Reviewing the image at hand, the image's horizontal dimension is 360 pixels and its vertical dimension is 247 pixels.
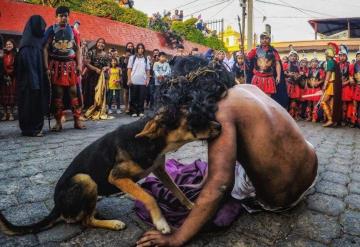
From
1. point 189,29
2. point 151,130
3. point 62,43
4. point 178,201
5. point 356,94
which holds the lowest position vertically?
point 178,201

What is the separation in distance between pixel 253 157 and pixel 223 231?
0.59 metres

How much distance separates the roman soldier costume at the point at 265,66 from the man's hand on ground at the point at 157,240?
7.05 meters

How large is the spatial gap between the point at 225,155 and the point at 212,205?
28 cm

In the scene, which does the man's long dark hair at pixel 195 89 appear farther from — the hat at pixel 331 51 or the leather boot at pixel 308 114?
the leather boot at pixel 308 114

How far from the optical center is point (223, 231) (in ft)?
7.45

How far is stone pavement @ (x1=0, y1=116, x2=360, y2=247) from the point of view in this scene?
2.14m

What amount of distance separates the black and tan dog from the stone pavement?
0.12m


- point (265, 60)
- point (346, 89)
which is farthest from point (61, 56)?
point (346, 89)

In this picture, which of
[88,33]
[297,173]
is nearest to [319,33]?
[88,33]

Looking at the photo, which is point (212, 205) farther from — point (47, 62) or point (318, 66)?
point (318, 66)

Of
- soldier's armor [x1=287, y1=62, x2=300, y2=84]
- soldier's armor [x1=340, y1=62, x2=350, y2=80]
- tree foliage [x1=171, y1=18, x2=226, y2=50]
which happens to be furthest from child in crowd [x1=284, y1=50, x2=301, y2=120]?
tree foliage [x1=171, y1=18, x2=226, y2=50]

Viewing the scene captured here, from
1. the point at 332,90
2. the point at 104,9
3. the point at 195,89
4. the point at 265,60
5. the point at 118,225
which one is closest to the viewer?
the point at 195,89

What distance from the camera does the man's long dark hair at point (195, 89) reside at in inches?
73.9

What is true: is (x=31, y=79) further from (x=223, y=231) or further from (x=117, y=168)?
(x=223, y=231)
